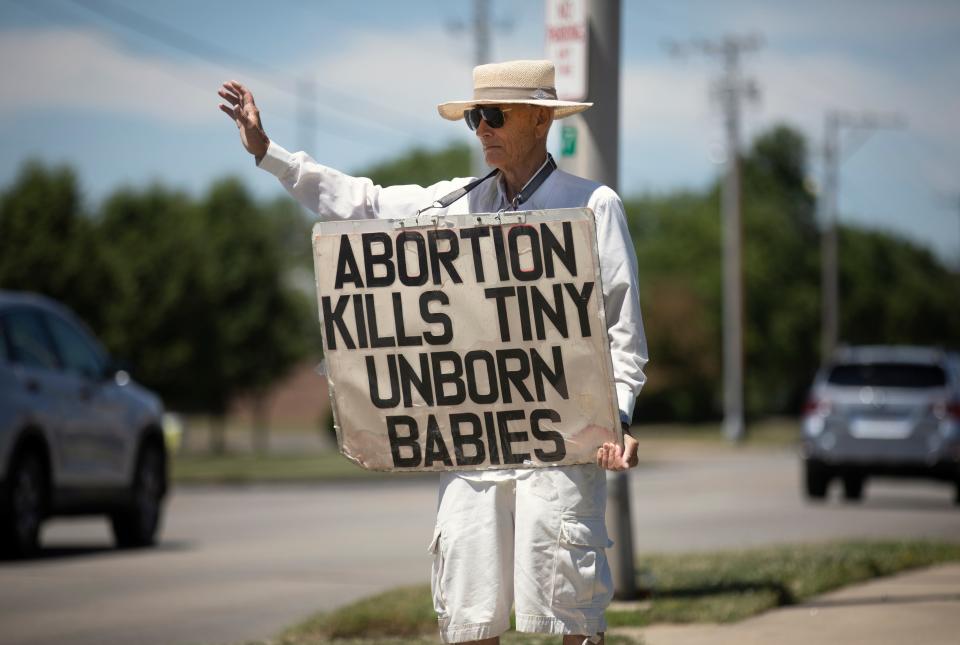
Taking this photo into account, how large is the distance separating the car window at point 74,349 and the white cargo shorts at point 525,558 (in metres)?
8.92

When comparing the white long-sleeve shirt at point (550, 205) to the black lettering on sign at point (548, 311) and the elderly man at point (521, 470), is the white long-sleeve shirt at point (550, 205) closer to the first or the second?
the elderly man at point (521, 470)

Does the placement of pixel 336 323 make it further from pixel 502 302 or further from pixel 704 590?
pixel 704 590

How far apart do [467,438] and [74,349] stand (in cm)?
919

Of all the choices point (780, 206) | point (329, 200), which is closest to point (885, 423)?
point (329, 200)

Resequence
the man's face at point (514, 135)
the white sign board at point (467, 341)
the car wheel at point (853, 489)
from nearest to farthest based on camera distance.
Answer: the white sign board at point (467, 341), the man's face at point (514, 135), the car wheel at point (853, 489)

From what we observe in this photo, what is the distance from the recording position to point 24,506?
1171 cm

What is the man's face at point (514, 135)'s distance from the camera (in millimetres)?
4566

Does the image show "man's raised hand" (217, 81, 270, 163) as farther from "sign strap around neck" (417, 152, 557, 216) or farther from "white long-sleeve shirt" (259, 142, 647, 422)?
"sign strap around neck" (417, 152, 557, 216)

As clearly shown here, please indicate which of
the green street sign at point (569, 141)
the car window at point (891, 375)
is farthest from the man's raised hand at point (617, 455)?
the car window at point (891, 375)

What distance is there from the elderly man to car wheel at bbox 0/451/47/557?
292 inches

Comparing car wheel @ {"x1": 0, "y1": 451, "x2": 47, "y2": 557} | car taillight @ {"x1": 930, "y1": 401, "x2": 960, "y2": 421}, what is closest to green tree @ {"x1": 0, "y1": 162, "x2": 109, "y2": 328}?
car taillight @ {"x1": 930, "y1": 401, "x2": 960, "y2": 421}

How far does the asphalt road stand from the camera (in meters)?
8.77

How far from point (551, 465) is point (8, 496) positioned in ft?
26.1

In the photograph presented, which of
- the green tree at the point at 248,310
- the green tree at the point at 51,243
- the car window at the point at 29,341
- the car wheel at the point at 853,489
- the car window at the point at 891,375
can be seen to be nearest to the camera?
the car window at the point at 29,341
